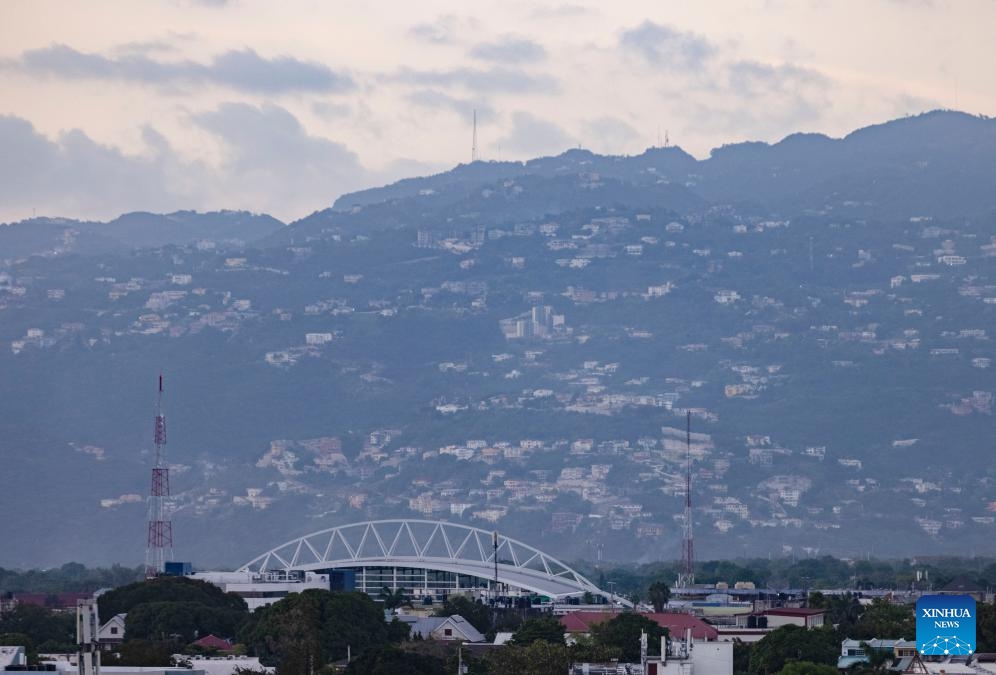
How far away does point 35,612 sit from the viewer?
158 m

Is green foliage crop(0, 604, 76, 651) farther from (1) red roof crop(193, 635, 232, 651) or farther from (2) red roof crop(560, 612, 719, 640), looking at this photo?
(2) red roof crop(560, 612, 719, 640)

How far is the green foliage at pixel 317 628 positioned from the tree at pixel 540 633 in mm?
6231

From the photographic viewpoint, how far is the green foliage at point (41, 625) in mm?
140250

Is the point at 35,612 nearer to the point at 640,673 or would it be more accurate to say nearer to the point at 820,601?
the point at 820,601

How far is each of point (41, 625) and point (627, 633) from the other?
40.9 meters

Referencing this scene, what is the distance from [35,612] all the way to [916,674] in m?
94.1

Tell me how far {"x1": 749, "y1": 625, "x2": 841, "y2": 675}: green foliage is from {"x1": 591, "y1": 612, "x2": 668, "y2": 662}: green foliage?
4418 mm

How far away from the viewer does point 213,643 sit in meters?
129

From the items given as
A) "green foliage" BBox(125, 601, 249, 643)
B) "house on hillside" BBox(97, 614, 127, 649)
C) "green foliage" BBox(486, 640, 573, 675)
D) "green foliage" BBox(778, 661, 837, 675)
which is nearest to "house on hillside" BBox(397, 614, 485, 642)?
"green foliage" BBox(125, 601, 249, 643)

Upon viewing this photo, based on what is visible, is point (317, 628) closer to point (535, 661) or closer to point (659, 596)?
point (535, 661)

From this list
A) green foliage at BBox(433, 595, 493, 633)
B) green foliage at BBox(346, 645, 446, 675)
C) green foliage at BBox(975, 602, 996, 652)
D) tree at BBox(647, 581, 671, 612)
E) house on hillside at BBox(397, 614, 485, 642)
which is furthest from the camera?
tree at BBox(647, 581, 671, 612)

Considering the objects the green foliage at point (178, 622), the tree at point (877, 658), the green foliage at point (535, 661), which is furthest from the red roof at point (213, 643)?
the tree at point (877, 658)

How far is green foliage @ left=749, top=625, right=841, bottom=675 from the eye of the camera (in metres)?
108

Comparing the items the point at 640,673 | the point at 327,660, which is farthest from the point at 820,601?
the point at 640,673
